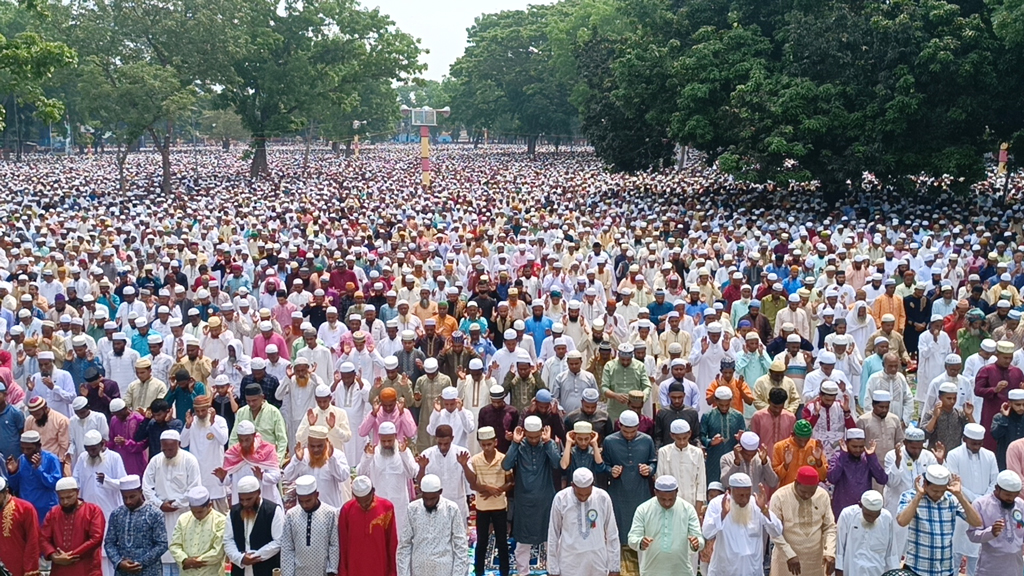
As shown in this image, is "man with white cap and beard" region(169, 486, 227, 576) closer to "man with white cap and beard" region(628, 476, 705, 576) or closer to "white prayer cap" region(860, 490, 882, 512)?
"man with white cap and beard" region(628, 476, 705, 576)

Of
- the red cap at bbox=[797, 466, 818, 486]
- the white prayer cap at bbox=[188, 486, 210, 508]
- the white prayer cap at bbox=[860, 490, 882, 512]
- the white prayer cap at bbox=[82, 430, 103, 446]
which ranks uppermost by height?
the red cap at bbox=[797, 466, 818, 486]

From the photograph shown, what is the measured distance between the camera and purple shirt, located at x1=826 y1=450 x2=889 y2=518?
540 centimetres

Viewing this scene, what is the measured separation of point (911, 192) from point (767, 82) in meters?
3.38

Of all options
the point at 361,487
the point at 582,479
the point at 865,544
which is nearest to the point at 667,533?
the point at 582,479

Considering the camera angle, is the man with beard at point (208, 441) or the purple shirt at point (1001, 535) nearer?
the purple shirt at point (1001, 535)

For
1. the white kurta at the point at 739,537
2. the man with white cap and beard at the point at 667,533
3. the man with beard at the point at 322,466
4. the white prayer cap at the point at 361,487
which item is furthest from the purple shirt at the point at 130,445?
the white kurta at the point at 739,537

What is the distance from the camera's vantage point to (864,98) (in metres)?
16.8

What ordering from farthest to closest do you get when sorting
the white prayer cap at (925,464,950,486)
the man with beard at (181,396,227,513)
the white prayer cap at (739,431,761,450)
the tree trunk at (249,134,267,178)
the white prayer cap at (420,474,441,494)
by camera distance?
the tree trunk at (249,134,267,178), the man with beard at (181,396,227,513), the white prayer cap at (739,431,761,450), the white prayer cap at (420,474,441,494), the white prayer cap at (925,464,950,486)

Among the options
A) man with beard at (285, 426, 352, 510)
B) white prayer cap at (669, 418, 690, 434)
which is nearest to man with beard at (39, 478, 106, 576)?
man with beard at (285, 426, 352, 510)

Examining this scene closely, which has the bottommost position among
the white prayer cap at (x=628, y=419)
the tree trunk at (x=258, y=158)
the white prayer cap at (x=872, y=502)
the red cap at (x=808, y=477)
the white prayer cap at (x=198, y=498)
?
the white prayer cap at (x=198, y=498)

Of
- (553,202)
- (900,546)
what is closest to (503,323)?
(900,546)

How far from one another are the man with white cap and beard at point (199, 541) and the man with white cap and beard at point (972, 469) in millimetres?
4202

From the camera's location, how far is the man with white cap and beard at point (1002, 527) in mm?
4875

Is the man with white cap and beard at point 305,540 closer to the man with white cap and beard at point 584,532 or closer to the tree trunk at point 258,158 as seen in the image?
the man with white cap and beard at point 584,532
